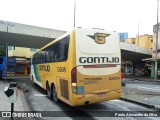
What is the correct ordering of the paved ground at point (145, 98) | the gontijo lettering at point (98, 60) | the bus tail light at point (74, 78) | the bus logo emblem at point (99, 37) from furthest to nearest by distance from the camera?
the paved ground at point (145, 98)
the bus logo emblem at point (99, 37)
the gontijo lettering at point (98, 60)
the bus tail light at point (74, 78)

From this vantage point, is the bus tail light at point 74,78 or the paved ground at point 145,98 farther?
the paved ground at point 145,98

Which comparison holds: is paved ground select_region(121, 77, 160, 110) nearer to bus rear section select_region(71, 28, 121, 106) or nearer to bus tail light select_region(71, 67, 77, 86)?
bus rear section select_region(71, 28, 121, 106)

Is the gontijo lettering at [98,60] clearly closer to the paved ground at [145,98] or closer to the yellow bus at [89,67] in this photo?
the yellow bus at [89,67]

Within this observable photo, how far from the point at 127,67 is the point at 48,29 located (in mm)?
52192

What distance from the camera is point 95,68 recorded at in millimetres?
9797

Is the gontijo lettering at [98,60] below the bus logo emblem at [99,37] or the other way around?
below

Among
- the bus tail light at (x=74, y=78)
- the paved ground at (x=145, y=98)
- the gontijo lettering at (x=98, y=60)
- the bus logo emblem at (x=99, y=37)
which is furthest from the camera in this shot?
the paved ground at (x=145, y=98)

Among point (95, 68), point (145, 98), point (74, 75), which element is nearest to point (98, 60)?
point (95, 68)

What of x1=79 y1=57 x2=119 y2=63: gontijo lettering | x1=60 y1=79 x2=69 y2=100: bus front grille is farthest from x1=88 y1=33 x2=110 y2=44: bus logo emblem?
x1=60 y1=79 x2=69 y2=100: bus front grille

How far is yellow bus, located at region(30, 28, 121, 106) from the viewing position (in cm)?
942

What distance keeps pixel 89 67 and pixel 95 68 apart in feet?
0.93

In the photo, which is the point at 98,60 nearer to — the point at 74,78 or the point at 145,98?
the point at 74,78

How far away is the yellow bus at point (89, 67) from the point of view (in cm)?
942

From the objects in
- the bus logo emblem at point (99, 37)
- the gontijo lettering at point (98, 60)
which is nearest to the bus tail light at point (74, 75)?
the gontijo lettering at point (98, 60)
